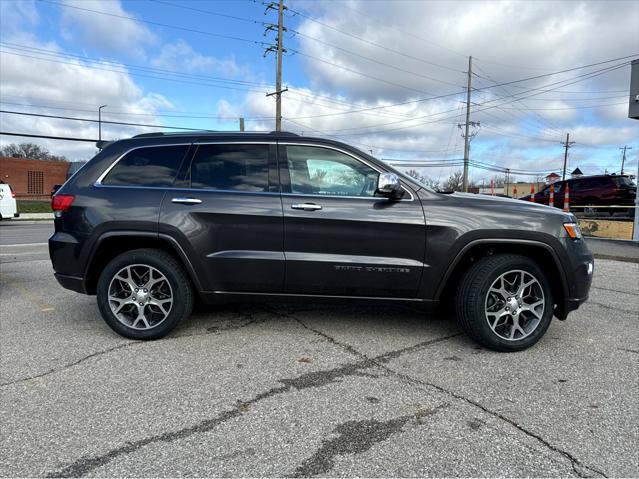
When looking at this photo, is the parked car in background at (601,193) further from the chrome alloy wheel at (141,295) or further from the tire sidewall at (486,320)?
the chrome alloy wheel at (141,295)

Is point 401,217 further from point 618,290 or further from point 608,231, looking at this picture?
point 608,231

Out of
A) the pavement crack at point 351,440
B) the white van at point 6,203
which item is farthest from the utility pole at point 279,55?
the pavement crack at point 351,440

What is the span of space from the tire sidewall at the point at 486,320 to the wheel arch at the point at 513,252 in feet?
0.39

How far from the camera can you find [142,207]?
3.95 m

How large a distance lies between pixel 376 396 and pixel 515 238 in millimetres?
1818

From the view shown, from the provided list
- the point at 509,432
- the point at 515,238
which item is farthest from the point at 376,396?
the point at 515,238

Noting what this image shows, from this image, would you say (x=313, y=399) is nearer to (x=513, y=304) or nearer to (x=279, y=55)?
(x=513, y=304)

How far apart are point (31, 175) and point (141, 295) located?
178 ft

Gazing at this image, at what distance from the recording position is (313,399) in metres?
Result: 2.93

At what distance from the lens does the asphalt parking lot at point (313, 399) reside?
7.50ft

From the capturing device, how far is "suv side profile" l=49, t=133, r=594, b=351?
12.5ft

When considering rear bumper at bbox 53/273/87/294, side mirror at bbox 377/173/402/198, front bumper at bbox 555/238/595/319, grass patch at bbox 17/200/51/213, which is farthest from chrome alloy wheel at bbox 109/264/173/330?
grass patch at bbox 17/200/51/213

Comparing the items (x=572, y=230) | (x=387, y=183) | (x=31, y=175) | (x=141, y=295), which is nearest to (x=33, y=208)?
(x=31, y=175)

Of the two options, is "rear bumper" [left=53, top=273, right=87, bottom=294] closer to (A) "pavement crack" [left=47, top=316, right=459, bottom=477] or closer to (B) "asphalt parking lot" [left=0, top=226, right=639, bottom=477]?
A: (B) "asphalt parking lot" [left=0, top=226, right=639, bottom=477]
